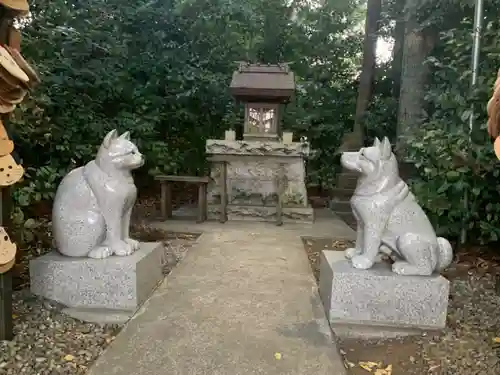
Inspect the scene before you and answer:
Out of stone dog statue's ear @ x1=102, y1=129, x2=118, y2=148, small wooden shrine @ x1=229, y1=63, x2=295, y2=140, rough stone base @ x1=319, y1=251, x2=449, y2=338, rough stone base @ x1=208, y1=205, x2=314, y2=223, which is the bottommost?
rough stone base @ x1=208, y1=205, x2=314, y2=223

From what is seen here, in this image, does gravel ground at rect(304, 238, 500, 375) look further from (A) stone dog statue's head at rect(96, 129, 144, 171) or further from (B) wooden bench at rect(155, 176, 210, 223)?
(B) wooden bench at rect(155, 176, 210, 223)

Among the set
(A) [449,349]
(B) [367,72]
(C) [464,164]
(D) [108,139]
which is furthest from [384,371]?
(B) [367,72]

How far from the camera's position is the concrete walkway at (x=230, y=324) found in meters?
2.46

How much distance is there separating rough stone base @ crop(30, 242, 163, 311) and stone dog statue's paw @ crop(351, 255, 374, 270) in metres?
1.56

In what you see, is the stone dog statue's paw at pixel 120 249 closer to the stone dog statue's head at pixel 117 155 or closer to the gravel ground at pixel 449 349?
the stone dog statue's head at pixel 117 155

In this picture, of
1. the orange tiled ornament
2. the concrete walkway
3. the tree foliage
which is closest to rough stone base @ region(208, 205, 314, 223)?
the tree foliage

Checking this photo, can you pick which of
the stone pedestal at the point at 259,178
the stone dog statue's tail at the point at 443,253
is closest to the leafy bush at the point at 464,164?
the stone dog statue's tail at the point at 443,253

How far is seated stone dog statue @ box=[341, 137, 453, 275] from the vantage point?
3089mm

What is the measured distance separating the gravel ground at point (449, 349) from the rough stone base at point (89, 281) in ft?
4.99

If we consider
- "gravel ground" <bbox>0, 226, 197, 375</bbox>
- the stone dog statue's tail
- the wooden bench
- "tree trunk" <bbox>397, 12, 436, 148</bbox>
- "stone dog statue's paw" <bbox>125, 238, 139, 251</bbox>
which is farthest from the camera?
"tree trunk" <bbox>397, 12, 436, 148</bbox>

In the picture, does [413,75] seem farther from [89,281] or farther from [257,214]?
[89,281]

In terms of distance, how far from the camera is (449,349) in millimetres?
2838

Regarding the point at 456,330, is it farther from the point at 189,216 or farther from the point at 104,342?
the point at 189,216

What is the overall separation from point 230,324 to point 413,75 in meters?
6.58
